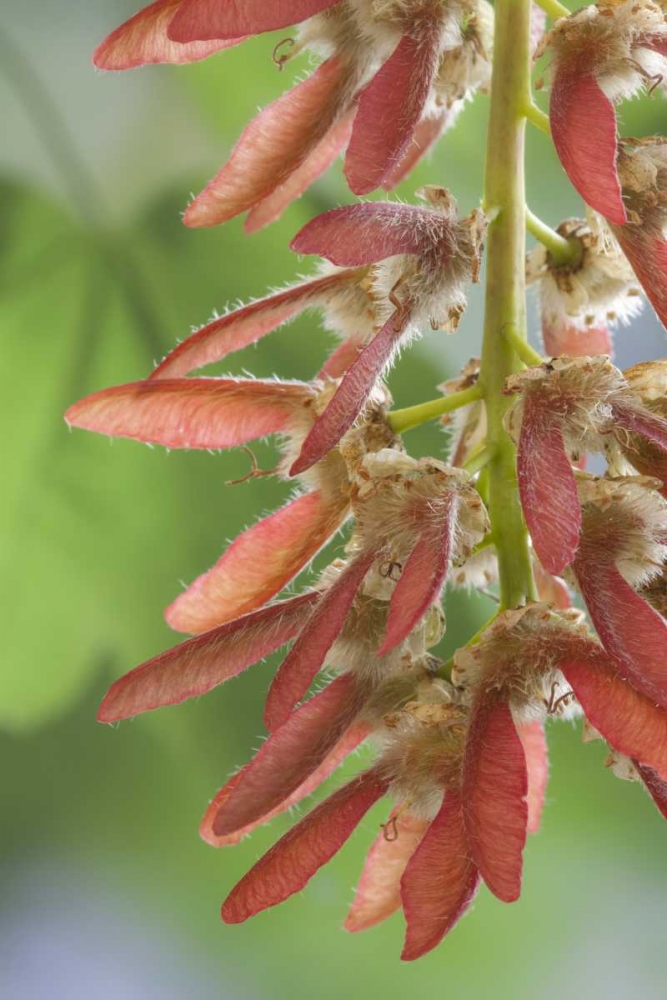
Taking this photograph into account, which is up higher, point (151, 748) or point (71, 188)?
point (71, 188)

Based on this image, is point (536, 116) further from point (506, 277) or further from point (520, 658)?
point (520, 658)

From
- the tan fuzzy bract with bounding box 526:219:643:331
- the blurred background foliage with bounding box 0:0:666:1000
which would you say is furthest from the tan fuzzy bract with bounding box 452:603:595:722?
the blurred background foliage with bounding box 0:0:666:1000

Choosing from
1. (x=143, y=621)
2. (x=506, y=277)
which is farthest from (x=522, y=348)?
(x=143, y=621)

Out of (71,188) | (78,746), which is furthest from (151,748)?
(71,188)

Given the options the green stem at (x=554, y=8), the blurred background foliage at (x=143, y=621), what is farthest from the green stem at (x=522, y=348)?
the blurred background foliage at (x=143, y=621)

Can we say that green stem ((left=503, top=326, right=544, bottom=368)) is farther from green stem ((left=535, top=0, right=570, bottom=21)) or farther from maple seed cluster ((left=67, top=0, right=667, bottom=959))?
green stem ((left=535, top=0, right=570, bottom=21))

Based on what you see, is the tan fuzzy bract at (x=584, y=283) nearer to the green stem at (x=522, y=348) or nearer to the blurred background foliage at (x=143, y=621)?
the green stem at (x=522, y=348)

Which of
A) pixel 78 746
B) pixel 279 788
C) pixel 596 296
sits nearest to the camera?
pixel 279 788

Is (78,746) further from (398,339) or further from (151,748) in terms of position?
(398,339)
